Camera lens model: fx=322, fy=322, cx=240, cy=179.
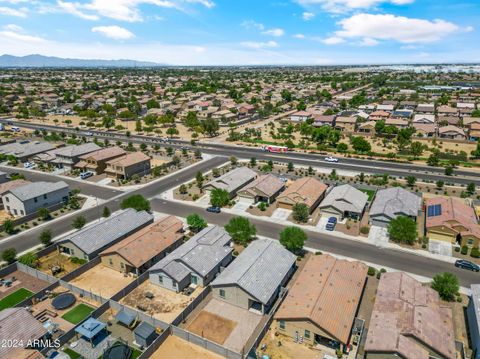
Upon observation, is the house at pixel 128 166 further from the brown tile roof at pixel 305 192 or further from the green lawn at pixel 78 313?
the green lawn at pixel 78 313

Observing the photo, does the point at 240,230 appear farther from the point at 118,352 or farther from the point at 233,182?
the point at 118,352

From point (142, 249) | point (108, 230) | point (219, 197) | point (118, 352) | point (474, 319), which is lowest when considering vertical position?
Answer: point (118, 352)

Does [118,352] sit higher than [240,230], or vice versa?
[240,230]

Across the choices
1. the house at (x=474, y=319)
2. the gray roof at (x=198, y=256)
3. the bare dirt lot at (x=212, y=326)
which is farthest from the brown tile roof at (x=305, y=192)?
the bare dirt lot at (x=212, y=326)

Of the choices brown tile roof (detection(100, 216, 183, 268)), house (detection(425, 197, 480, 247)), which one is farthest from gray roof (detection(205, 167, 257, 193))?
house (detection(425, 197, 480, 247))

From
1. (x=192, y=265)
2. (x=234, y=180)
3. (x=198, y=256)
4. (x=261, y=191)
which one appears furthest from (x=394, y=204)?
(x=192, y=265)
